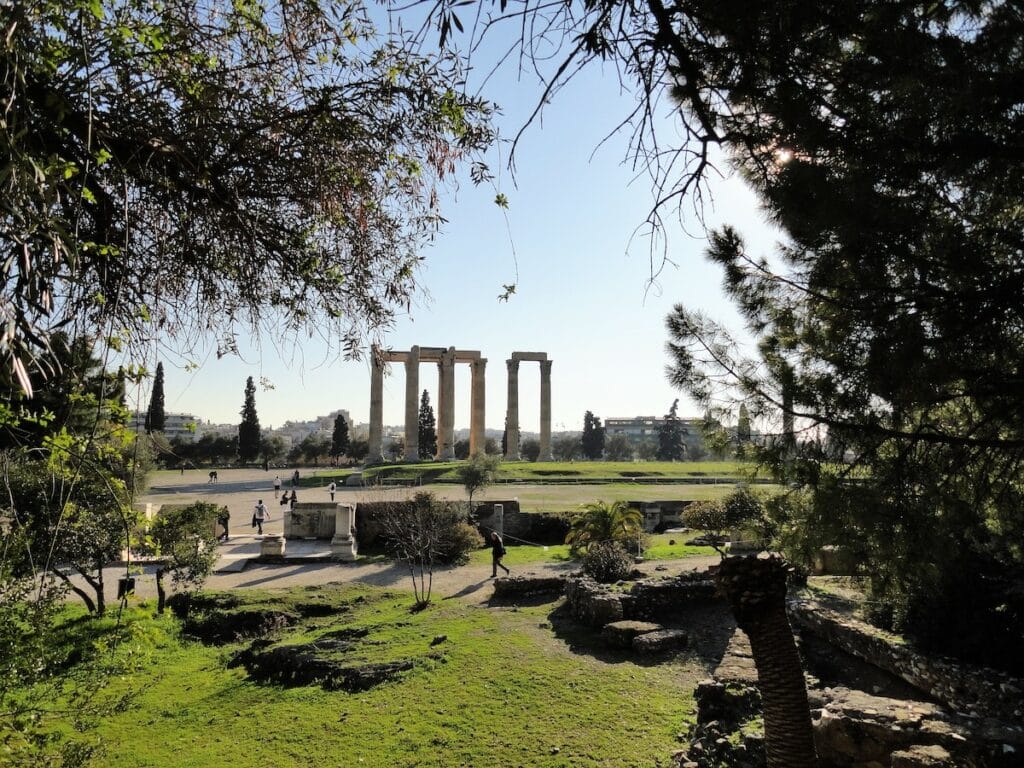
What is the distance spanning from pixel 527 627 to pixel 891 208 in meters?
9.83

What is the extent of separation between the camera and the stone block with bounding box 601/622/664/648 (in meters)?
10.1

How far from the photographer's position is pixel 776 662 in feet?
12.8

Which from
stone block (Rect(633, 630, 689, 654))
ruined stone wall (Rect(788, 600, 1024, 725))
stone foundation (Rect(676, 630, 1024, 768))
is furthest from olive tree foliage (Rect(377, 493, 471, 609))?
stone foundation (Rect(676, 630, 1024, 768))

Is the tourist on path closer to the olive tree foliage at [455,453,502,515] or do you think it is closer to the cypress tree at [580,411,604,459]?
the olive tree foliage at [455,453,502,515]

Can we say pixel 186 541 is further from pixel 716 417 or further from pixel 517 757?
pixel 716 417

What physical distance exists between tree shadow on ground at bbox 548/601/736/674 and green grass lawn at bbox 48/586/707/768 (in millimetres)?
95

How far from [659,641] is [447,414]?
46647mm

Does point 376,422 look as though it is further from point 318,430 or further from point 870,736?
point 318,430

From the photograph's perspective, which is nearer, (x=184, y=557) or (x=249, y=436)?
(x=184, y=557)

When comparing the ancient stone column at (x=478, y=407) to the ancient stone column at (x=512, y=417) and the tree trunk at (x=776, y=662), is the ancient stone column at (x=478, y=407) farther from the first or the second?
the tree trunk at (x=776, y=662)

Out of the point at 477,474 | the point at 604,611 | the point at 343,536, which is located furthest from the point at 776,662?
the point at 477,474

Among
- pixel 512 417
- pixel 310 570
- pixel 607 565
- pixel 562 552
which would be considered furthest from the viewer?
pixel 512 417

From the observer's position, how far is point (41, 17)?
2039mm

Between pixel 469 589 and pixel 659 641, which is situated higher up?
pixel 659 641
